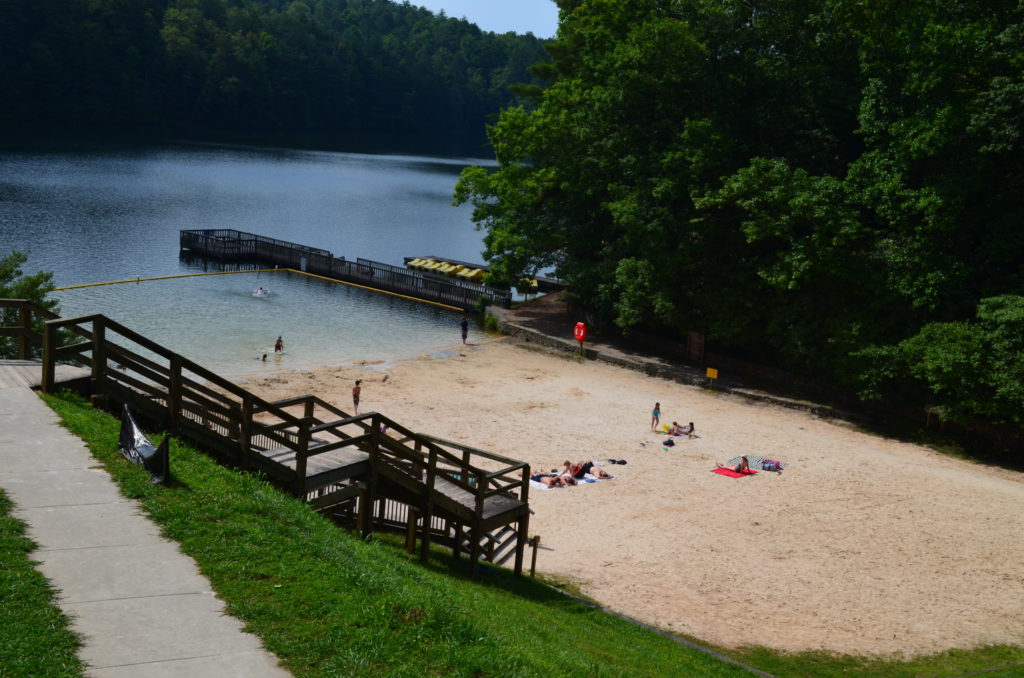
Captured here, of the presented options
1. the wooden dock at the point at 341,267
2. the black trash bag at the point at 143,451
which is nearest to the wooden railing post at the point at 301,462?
the black trash bag at the point at 143,451

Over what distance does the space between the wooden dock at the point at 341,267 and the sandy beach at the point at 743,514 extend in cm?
1596

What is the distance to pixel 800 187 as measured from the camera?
35.3 m

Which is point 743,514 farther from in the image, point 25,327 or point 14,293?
point 14,293

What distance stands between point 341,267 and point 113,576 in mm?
51569

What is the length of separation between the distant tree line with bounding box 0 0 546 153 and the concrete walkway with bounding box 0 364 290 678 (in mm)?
118796

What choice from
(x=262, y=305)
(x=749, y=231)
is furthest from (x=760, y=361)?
(x=262, y=305)

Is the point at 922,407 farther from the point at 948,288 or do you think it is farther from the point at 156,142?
the point at 156,142

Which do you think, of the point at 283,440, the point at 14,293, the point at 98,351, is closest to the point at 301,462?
the point at 283,440

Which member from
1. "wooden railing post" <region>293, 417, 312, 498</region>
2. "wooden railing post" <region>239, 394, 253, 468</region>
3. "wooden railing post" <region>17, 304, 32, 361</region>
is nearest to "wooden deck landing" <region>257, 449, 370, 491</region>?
"wooden railing post" <region>293, 417, 312, 498</region>

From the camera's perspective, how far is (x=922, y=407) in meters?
33.6

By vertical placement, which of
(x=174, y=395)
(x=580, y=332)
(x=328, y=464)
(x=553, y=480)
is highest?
(x=174, y=395)

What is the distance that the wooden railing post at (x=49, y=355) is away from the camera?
1167 cm

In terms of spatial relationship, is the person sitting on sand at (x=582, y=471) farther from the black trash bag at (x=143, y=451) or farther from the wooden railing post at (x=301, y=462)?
the black trash bag at (x=143, y=451)

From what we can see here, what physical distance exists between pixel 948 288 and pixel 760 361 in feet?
31.4
